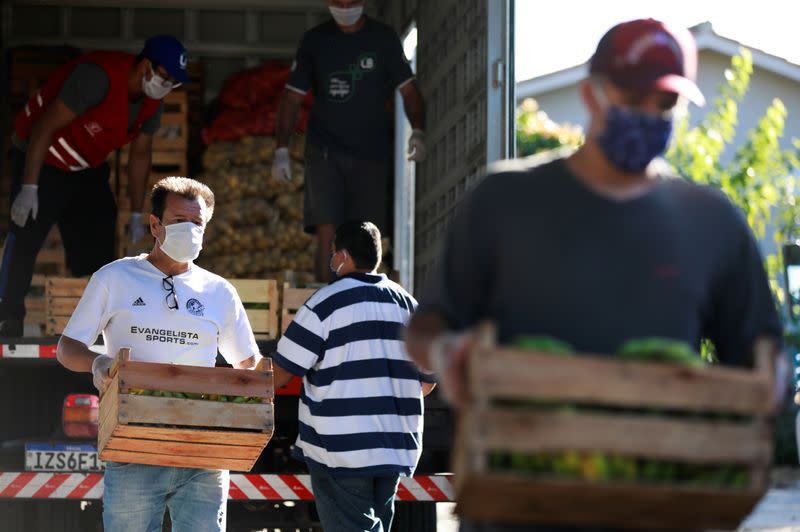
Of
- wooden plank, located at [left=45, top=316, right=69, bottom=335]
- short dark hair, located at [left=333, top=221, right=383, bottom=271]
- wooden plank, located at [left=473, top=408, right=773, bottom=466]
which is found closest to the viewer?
wooden plank, located at [left=473, top=408, right=773, bottom=466]

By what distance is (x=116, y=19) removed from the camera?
440 inches

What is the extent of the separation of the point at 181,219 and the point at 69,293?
7.40 ft

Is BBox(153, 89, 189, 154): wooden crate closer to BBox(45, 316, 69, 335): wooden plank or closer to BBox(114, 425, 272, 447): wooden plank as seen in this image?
BBox(45, 316, 69, 335): wooden plank

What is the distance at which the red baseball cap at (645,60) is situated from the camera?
10.1 ft

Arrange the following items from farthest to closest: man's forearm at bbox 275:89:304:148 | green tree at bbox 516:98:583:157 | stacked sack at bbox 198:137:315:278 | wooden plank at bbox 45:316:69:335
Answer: green tree at bbox 516:98:583:157 < stacked sack at bbox 198:137:315:278 < man's forearm at bbox 275:89:304:148 < wooden plank at bbox 45:316:69:335

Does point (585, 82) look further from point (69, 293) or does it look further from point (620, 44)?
point (69, 293)

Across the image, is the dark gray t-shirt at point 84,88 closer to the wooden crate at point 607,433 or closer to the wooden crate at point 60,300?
the wooden crate at point 60,300

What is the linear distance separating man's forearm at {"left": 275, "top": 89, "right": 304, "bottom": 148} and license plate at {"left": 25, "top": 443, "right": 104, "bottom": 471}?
9.05 feet

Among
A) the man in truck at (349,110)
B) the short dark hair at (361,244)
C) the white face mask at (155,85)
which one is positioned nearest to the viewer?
the short dark hair at (361,244)

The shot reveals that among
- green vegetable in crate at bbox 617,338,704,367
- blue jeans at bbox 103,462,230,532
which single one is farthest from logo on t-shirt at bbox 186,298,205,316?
green vegetable in crate at bbox 617,338,704,367

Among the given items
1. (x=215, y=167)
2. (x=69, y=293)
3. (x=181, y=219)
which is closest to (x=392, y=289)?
(x=181, y=219)

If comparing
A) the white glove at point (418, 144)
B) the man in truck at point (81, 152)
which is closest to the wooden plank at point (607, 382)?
the man in truck at point (81, 152)

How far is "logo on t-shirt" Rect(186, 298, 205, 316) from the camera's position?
512cm

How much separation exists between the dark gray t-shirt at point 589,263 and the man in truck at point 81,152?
503 centimetres
